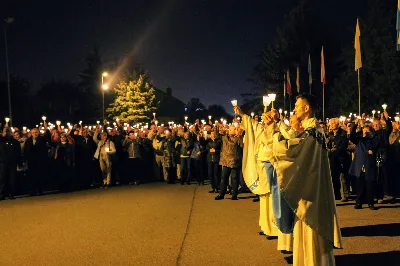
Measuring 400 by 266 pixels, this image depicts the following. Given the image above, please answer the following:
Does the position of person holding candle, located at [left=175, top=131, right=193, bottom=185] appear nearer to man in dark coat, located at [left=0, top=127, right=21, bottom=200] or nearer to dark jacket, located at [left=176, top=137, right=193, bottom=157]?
dark jacket, located at [left=176, top=137, right=193, bottom=157]

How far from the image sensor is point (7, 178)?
14.9 metres

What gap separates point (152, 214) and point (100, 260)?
12.5 feet

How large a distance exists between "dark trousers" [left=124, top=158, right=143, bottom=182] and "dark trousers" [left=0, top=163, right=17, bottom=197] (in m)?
4.52

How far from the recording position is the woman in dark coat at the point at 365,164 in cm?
1142

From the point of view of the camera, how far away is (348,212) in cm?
1104

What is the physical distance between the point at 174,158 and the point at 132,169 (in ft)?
5.59

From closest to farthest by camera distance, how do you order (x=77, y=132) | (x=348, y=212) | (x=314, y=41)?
(x=348, y=212)
(x=77, y=132)
(x=314, y=41)

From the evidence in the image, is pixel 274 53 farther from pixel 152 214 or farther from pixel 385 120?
pixel 152 214

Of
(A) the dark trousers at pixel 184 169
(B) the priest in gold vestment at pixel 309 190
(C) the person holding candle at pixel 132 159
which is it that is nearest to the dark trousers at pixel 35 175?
(C) the person holding candle at pixel 132 159

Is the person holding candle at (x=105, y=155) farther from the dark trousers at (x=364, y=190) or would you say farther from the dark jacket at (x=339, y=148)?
the dark trousers at (x=364, y=190)

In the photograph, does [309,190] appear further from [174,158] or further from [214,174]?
[174,158]

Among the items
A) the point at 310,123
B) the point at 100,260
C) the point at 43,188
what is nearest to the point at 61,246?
the point at 100,260

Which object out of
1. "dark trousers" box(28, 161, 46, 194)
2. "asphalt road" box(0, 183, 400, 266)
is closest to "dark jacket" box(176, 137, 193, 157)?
"asphalt road" box(0, 183, 400, 266)

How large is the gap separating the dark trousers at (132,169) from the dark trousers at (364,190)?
885cm
